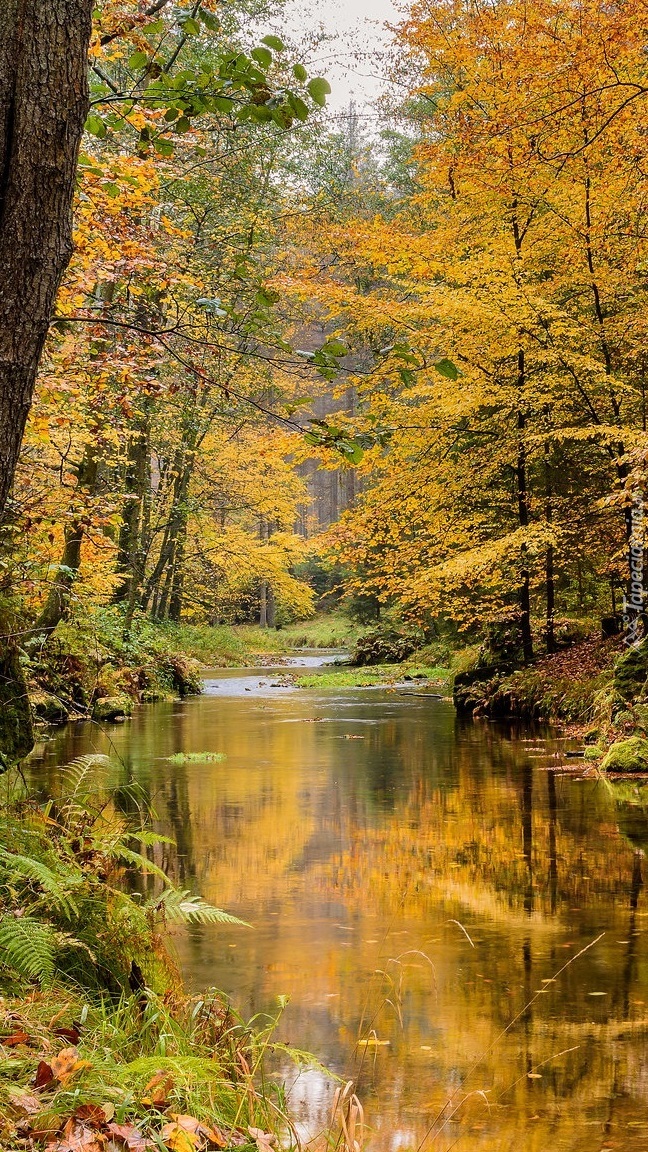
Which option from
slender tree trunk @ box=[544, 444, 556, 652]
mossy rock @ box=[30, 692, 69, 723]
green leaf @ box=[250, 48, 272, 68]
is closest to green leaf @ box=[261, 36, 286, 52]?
green leaf @ box=[250, 48, 272, 68]

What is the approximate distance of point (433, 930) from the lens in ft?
18.3

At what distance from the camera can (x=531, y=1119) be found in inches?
135

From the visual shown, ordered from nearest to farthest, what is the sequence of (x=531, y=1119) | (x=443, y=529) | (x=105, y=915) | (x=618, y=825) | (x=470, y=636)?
1. (x=531, y=1119)
2. (x=105, y=915)
3. (x=618, y=825)
4. (x=443, y=529)
5. (x=470, y=636)

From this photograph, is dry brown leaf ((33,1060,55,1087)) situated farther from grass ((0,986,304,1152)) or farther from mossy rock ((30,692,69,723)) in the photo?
mossy rock ((30,692,69,723))

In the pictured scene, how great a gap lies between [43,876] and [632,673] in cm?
917

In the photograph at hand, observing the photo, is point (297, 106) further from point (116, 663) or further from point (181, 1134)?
point (116, 663)

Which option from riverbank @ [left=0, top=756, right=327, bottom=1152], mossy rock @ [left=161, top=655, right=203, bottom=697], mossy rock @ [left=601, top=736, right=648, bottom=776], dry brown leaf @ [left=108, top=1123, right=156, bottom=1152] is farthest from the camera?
mossy rock @ [left=161, top=655, right=203, bottom=697]

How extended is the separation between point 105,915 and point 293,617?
41.9 metres

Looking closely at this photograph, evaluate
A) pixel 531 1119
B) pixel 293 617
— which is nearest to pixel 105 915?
pixel 531 1119

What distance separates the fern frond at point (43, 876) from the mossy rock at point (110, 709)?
12.0 metres

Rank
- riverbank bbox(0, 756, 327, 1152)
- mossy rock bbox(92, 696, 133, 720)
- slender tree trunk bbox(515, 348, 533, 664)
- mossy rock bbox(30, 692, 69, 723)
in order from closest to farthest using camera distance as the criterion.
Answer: riverbank bbox(0, 756, 327, 1152)
mossy rock bbox(30, 692, 69, 723)
slender tree trunk bbox(515, 348, 533, 664)
mossy rock bbox(92, 696, 133, 720)

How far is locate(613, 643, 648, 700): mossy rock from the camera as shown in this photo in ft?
38.1

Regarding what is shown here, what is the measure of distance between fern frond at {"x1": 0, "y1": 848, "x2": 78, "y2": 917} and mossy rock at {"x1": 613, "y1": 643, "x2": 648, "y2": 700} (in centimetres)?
852

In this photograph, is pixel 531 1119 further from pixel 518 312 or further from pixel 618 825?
pixel 518 312
